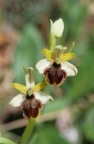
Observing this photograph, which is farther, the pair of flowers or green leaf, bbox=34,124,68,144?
green leaf, bbox=34,124,68,144

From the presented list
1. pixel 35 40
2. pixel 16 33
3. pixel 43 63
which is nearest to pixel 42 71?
pixel 43 63

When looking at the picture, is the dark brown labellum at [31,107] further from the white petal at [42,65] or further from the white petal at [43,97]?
the white petal at [42,65]

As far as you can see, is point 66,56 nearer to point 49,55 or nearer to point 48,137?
point 49,55

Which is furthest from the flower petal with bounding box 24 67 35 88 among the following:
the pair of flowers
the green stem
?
the green stem

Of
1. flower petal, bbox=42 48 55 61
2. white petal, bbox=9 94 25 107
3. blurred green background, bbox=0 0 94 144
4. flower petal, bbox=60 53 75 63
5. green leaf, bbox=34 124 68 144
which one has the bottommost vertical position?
white petal, bbox=9 94 25 107

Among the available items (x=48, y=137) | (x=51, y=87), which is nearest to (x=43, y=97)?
(x=48, y=137)

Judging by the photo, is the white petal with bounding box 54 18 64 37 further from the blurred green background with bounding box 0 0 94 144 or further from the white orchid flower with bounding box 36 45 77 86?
the blurred green background with bounding box 0 0 94 144

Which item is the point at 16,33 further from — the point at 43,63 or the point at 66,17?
the point at 43,63
